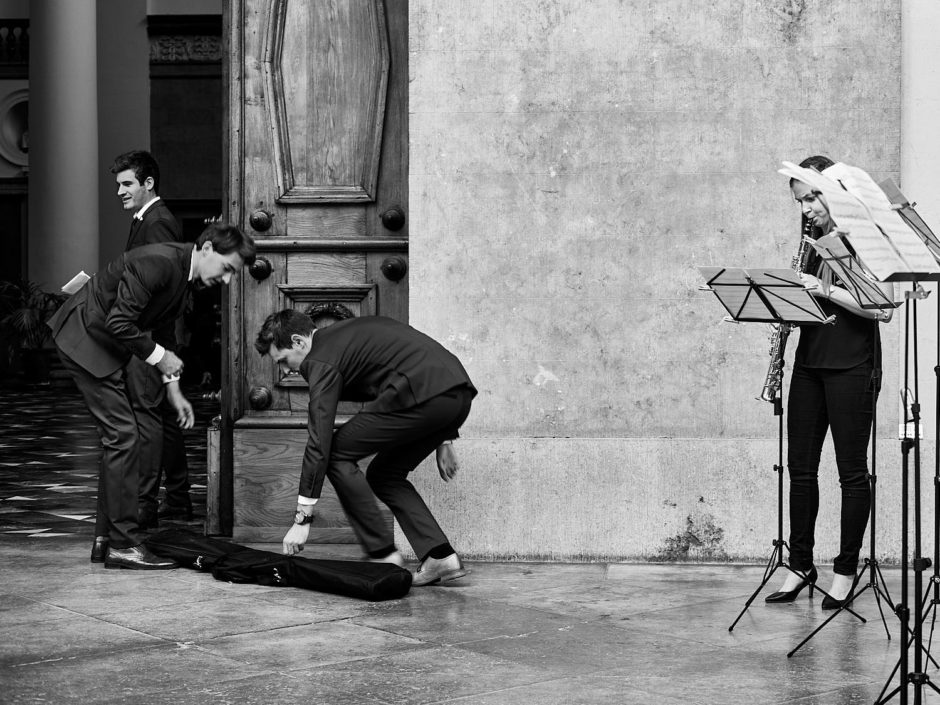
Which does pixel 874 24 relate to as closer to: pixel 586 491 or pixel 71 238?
pixel 586 491

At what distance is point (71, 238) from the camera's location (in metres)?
22.4

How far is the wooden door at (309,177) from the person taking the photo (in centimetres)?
743

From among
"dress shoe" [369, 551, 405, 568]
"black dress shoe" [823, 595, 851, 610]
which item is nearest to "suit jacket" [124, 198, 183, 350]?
"dress shoe" [369, 551, 405, 568]

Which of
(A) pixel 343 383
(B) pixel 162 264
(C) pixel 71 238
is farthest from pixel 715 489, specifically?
(C) pixel 71 238

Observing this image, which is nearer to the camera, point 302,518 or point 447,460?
point 302,518

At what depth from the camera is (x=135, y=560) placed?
668cm

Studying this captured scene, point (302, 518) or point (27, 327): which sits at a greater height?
point (27, 327)

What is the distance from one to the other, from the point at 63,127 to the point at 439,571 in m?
17.7

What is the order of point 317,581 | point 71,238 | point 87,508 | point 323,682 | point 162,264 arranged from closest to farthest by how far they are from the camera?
point 323,682 → point 317,581 → point 162,264 → point 87,508 → point 71,238

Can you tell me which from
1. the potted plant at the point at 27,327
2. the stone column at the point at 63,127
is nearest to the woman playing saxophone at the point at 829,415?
the potted plant at the point at 27,327

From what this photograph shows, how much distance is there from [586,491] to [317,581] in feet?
4.96

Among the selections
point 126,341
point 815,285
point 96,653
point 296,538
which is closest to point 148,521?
point 126,341

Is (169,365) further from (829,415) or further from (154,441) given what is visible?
(829,415)

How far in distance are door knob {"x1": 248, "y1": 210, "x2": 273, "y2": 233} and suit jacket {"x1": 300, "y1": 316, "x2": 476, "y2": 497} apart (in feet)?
4.09
